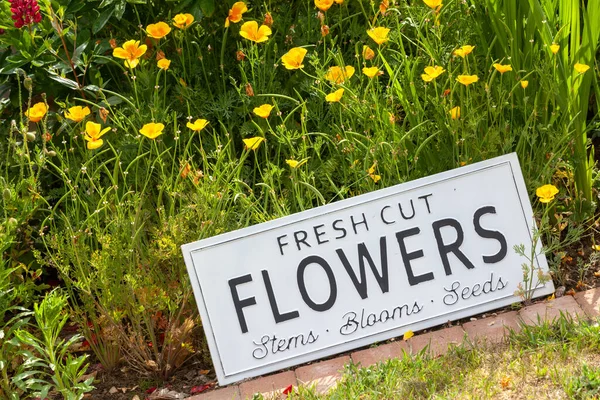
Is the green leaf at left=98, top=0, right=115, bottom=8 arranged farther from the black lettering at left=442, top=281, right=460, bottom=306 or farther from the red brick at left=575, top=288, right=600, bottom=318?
the red brick at left=575, top=288, right=600, bottom=318

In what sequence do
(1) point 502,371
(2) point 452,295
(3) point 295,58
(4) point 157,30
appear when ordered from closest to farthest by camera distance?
1. (1) point 502,371
2. (2) point 452,295
3. (3) point 295,58
4. (4) point 157,30

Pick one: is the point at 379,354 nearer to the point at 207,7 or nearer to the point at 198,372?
the point at 198,372

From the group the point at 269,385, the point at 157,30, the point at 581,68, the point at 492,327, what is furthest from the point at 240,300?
the point at 581,68

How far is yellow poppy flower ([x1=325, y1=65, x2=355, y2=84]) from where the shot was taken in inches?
98.2

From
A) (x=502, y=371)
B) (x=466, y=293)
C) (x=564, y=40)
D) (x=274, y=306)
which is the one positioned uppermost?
(x=564, y=40)

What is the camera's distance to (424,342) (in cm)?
228

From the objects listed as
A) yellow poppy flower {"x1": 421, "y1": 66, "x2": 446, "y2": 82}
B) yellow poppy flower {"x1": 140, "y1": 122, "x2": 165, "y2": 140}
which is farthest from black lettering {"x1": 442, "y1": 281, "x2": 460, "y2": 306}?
yellow poppy flower {"x1": 140, "y1": 122, "x2": 165, "y2": 140}

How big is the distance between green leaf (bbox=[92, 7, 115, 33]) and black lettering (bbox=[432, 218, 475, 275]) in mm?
1245

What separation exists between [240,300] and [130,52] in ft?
2.80

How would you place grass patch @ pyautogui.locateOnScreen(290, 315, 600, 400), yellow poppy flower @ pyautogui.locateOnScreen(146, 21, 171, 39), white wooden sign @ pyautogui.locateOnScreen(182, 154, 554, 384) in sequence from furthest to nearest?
1. yellow poppy flower @ pyautogui.locateOnScreen(146, 21, 171, 39)
2. white wooden sign @ pyautogui.locateOnScreen(182, 154, 554, 384)
3. grass patch @ pyautogui.locateOnScreen(290, 315, 600, 400)

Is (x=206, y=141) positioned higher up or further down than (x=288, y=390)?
higher up

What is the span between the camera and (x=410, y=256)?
7.59 feet

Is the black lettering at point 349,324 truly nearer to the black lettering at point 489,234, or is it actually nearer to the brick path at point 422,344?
the brick path at point 422,344

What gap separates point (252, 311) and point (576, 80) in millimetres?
1176
